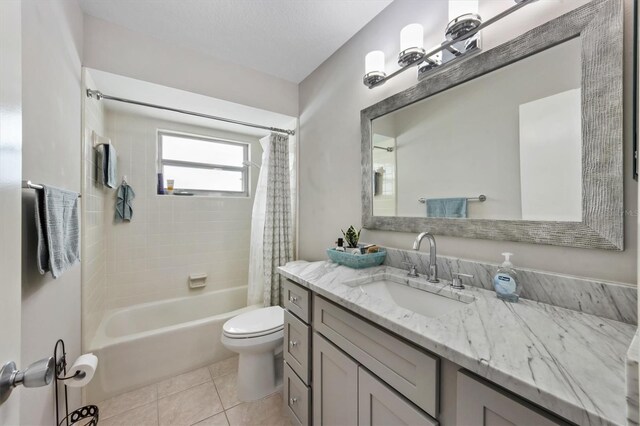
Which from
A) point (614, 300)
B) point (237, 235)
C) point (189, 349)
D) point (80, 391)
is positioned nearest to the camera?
point (614, 300)

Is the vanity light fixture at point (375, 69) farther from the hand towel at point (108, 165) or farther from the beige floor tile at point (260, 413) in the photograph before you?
the beige floor tile at point (260, 413)

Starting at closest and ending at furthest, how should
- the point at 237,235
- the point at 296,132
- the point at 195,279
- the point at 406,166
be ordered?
the point at 406,166 → the point at 296,132 → the point at 195,279 → the point at 237,235

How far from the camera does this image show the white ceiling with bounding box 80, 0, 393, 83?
150 cm

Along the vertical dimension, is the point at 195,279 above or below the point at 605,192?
below

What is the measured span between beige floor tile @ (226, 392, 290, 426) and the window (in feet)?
6.66

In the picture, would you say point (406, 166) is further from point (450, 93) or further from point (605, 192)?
point (605, 192)

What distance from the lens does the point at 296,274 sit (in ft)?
4.28

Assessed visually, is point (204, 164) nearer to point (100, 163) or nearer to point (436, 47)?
point (100, 163)

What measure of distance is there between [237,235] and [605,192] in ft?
9.24

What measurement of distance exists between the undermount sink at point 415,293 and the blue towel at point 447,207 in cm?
34

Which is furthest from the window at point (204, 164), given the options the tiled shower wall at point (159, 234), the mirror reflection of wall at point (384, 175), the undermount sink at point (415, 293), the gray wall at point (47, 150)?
the undermount sink at point (415, 293)

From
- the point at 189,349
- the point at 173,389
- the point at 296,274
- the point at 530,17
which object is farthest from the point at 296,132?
the point at 173,389

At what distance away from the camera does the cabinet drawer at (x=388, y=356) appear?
69cm

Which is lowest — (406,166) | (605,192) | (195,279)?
(195,279)
